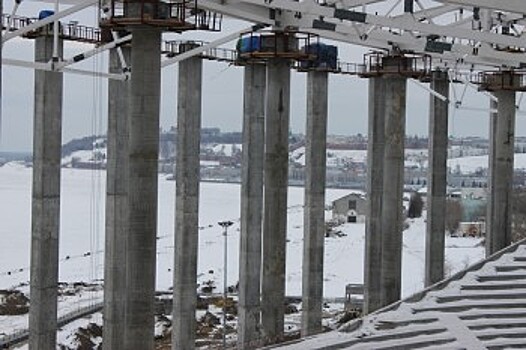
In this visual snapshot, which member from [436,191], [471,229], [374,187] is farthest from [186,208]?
[471,229]

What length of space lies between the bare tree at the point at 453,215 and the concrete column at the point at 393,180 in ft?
142

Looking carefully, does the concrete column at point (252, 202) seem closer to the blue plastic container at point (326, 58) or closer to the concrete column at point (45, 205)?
the blue plastic container at point (326, 58)

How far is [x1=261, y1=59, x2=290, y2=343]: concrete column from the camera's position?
72.6ft

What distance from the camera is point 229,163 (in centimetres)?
15225

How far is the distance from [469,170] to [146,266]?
131m

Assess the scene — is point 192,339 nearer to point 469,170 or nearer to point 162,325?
point 162,325

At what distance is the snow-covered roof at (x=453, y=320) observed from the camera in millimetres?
15430

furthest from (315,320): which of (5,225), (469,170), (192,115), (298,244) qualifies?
(469,170)

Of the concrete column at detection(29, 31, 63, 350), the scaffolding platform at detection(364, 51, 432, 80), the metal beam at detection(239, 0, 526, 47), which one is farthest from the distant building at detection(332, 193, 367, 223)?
the concrete column at detection(29, 31, 63, 350)

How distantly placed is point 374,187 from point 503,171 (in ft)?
13.8

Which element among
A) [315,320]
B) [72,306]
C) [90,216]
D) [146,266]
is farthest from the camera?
[90,216]

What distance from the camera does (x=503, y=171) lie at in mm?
28328

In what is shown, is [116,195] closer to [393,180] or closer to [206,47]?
[206,47]

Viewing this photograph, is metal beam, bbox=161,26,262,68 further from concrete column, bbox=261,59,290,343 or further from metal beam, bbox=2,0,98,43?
metal beam, bbox=2,0,98,43
